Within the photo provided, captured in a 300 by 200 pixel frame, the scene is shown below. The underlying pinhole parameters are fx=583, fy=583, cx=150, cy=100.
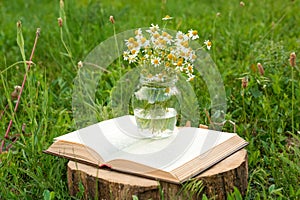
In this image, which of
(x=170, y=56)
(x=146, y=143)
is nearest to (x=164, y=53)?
(x=170, y=56)

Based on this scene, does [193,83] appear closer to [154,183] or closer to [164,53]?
[164,53]

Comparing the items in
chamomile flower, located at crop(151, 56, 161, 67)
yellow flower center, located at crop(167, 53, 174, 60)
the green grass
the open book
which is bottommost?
the green grass

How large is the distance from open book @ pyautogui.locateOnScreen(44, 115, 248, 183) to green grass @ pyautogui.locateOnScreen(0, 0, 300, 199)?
0.56ft

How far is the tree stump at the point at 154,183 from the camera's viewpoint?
201 centimetres

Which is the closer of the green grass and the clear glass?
the clear glass

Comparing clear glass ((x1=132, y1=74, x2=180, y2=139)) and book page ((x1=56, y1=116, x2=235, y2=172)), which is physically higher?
clear glass ((x1=132, y1=74, x2=180, y2=139))

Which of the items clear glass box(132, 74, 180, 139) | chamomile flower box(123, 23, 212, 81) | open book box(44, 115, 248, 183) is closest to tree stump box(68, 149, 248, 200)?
open book box(44, 115, 248, 183)

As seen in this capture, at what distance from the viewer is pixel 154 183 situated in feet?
6.57

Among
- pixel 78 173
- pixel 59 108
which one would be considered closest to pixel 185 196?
pixel 78 173

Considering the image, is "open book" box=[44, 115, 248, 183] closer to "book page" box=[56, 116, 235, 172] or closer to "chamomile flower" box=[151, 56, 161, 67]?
"book page" box=[56, 116, 235, 172]

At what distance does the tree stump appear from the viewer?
2006 mm

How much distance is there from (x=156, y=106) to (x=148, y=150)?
18 centimetres

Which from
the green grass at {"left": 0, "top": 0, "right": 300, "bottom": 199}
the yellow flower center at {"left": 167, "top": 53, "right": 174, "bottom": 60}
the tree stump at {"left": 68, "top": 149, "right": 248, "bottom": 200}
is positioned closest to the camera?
the tree stump at {"left": 68, "top": 149, "right": 248, "bottom": 200}

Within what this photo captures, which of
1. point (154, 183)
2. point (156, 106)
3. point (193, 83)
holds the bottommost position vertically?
point (193, 83)
